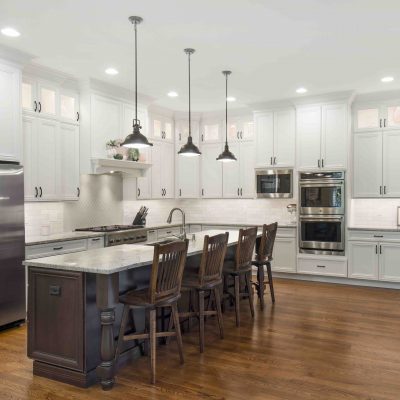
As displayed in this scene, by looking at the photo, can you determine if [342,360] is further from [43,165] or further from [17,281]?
[43,165]

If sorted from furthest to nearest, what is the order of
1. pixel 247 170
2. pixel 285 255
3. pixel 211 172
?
1. pixel 211 172
2. pixel 247 170
3. pixel 285 255

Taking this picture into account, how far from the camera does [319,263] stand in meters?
6.66

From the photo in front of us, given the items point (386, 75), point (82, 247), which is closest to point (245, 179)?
point (386, 75)

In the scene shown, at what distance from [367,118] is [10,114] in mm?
5208

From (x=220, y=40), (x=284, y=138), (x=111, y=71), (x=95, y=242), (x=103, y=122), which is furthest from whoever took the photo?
(x=284, y=138)

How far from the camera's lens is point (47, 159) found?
525 centimetres

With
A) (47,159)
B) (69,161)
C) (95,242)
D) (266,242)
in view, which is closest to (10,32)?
(47,159)

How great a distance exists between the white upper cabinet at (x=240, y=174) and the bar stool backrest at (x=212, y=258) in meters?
3.56

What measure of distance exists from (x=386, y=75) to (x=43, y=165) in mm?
4594

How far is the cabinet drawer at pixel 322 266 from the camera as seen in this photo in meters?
6.51

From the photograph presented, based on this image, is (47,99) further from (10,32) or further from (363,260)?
(363,260)

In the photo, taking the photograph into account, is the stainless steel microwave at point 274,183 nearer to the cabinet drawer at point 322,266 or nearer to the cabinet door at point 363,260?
the cabinet drawer at point 322,266

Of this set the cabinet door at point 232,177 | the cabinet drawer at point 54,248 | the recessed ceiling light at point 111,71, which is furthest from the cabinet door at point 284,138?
the cabinet drawer at point 54,248

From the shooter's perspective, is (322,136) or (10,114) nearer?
(10,114)
